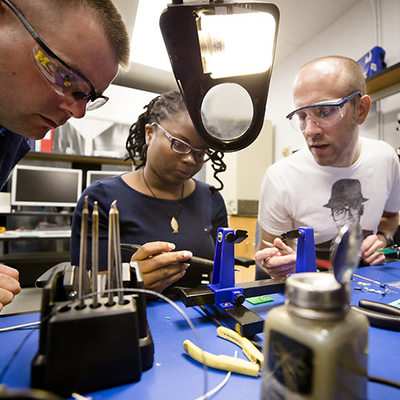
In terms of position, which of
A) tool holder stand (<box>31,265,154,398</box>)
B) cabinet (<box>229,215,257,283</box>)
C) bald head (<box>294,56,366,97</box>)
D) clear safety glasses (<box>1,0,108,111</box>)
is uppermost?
bald head (<box>294,56,366,97</box>)

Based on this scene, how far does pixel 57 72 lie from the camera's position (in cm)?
65

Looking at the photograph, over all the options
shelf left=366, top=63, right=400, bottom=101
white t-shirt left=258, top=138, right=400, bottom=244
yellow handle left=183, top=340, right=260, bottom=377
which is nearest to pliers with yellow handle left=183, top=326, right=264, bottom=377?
yellow handle left=183, top=340, right=260, bottom=377

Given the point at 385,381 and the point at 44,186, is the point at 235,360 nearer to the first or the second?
the point at 385,381

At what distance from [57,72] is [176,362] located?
2.28ft

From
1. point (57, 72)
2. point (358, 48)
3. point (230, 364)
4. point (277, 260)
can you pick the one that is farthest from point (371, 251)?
point (358, 48)

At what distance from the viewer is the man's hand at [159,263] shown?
0.63 metres

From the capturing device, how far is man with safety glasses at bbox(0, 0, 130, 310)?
0.59 metres

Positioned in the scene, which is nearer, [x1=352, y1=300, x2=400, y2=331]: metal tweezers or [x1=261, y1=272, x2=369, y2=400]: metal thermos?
[x1=261, y1=272, x2=369, y2=400]: metal thermos

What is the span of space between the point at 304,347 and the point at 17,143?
115 cm

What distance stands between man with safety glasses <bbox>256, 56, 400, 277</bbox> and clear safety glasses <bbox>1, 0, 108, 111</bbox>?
80 centimetres

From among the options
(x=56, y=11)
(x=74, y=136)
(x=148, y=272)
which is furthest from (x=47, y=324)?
(x=74, y=136)

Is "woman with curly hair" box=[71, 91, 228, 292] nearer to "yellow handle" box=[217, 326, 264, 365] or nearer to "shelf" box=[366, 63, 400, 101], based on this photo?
"yellow handle" box=[217, 326, 264, 365]

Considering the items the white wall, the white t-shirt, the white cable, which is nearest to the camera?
the white cable

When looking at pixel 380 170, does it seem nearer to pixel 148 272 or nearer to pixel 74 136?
pixel 148 272
